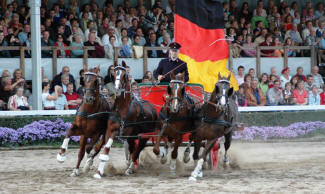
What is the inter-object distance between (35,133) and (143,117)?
4579 mm

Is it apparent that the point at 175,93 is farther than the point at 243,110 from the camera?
No

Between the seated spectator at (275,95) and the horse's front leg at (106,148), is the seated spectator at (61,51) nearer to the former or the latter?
the seated spectator at (275,95)

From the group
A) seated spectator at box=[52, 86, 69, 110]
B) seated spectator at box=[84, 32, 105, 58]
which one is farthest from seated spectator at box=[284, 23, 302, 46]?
seated spectator at box=[52, 86, 69, 110]

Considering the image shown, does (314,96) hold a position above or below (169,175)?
above

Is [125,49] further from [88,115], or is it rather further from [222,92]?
[222,92]

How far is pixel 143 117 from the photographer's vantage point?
Answer: 10.0 meters

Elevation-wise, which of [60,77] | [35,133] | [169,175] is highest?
[60,77]

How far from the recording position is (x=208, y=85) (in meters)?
12.4

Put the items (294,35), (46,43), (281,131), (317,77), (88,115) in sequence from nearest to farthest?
(88,115), (281,131), (46,43), (317,77), (294,35)

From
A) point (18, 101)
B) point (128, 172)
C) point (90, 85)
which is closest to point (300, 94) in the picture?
point (18, 101)

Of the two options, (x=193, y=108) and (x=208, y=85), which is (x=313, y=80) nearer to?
(x=208, y=85)

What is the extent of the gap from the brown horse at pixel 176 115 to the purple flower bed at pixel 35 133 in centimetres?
448

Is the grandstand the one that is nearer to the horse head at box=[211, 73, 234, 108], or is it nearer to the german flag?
the german flag

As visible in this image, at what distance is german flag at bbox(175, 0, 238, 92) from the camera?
12.6 meters
